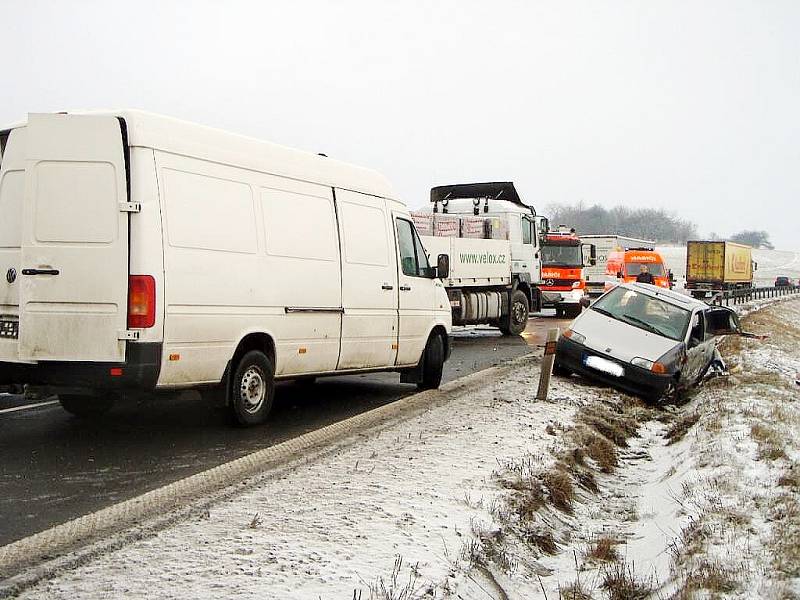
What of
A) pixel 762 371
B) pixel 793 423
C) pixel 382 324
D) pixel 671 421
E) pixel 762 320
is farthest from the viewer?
pixel 762 320

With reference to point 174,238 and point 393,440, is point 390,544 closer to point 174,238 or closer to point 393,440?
point 393,440

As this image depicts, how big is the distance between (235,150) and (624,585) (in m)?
5.32

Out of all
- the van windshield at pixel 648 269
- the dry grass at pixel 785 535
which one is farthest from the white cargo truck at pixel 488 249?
the van windshield at pixel 648 269

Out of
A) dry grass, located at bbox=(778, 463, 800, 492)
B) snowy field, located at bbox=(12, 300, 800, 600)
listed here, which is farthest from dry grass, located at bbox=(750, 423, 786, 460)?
dry grass, located at bbox=(778, 463, 800, 492)

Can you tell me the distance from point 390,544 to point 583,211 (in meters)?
173

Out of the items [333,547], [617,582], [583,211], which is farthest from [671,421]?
[583,211]

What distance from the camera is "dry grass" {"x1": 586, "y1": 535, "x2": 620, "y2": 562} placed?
223 inches

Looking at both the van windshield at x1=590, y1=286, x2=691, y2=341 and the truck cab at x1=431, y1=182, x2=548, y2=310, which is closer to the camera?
the van windshield at x1=590, y1=286, x2=691, y2=341

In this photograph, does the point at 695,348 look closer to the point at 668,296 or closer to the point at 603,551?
the point at 668,296

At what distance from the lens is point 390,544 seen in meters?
4.98

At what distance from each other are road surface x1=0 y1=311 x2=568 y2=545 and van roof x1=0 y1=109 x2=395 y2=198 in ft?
7.23

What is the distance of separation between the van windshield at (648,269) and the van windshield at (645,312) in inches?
1043

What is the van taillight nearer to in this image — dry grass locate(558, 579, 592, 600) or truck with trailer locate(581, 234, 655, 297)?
dry grass locate(558, 579, 592, 600)

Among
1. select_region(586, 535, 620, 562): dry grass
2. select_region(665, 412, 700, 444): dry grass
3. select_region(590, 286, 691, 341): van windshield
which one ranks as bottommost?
select_region(586, 535, 620, 562): dry grass
